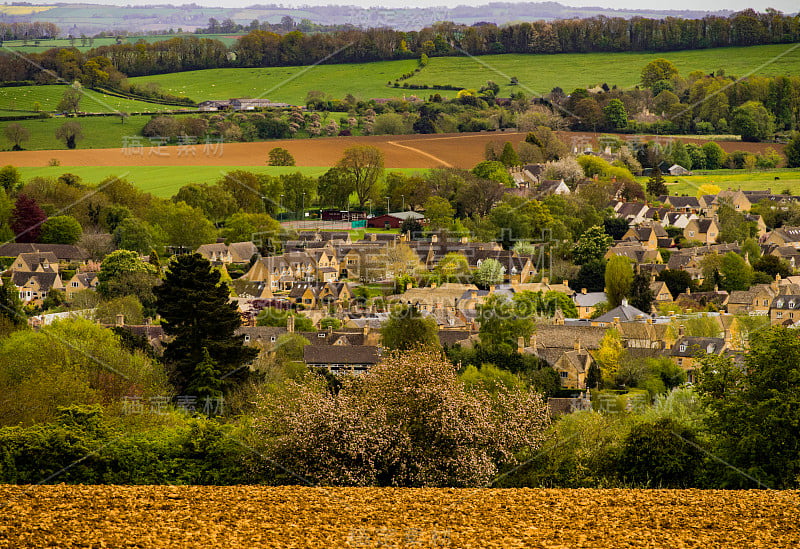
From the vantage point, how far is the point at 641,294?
42750 mm

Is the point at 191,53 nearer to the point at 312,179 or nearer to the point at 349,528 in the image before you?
the point at 312,179

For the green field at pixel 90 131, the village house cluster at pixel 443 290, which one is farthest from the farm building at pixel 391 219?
the green field at pixel 90 131

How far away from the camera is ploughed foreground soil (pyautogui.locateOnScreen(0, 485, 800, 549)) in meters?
9.69

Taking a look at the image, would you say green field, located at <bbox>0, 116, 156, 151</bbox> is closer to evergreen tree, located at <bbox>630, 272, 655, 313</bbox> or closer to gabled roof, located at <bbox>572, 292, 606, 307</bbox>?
gabled roof, located at <bbox>572, 292, 606, 307</bbox>

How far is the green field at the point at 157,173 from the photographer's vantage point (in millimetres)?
62094

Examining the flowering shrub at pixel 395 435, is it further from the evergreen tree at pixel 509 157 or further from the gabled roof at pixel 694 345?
the evergreen tree at pixel 509 157

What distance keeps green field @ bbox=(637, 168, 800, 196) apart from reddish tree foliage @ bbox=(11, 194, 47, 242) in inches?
1560

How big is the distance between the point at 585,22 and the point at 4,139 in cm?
7079

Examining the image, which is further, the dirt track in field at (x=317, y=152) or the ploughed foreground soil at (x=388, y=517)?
the dirt track in field at (x=317, y=152)

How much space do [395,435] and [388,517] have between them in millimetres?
2305

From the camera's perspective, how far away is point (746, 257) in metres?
49.0

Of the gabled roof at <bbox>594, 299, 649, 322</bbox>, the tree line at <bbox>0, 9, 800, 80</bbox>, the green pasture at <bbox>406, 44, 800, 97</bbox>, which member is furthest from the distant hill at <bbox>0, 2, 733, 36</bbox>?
the gabled roof at <bbox>594, 299, 649, 322</bbox>

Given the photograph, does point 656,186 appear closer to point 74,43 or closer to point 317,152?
point 317,152

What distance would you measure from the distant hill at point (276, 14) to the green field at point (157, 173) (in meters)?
58.4
